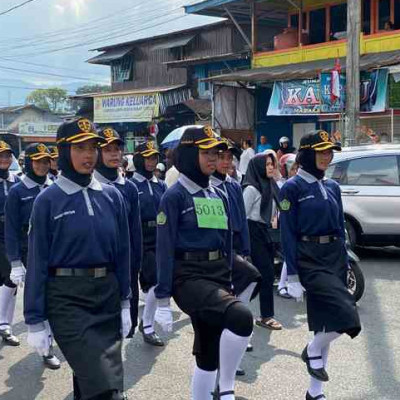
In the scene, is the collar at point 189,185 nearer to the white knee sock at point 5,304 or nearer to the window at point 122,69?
the white knee sock at point 5,304

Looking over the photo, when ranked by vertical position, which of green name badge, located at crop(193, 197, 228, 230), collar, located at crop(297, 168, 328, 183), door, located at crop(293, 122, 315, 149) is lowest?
green name badge, located at crop(193, 197, 228, 230)

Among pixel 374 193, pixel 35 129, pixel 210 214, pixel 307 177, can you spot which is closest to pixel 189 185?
pixel 210 214

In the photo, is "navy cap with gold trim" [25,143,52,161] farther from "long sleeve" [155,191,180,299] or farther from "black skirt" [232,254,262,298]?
"long sleeve" [155,191,180,299]

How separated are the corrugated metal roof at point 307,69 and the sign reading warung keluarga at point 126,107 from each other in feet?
21.2

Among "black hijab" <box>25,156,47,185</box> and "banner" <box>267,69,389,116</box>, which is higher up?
"banner" <box>267,69,389,116</box>

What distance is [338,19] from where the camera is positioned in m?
20.3

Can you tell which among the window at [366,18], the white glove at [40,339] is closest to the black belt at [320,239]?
the white glove at [40,339]

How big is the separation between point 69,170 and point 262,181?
3287mm

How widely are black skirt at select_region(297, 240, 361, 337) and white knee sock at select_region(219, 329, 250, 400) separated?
793mm

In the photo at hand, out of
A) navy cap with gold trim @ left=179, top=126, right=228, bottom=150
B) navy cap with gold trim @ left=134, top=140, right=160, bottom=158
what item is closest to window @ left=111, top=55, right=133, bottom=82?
navy cap with gold trim @ left=134, top=140, right=160, bottom=158

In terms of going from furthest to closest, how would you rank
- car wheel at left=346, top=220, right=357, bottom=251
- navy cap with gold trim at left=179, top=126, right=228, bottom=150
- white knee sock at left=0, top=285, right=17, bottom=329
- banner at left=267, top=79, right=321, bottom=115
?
banner at left=267, top=79, right=321, bottom=115 < car wheel at left=346, top=220, right=357, bottom=251 < white knee sock at left=0, top=285, right=17, bottom=329 < navy cap with gold trim at left=179, top=126, right=228, bottom=150

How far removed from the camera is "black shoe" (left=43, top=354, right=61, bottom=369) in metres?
5.49

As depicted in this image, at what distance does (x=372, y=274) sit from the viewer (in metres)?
9.15

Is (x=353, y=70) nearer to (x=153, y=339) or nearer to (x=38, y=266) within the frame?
(x=153, y=339)
